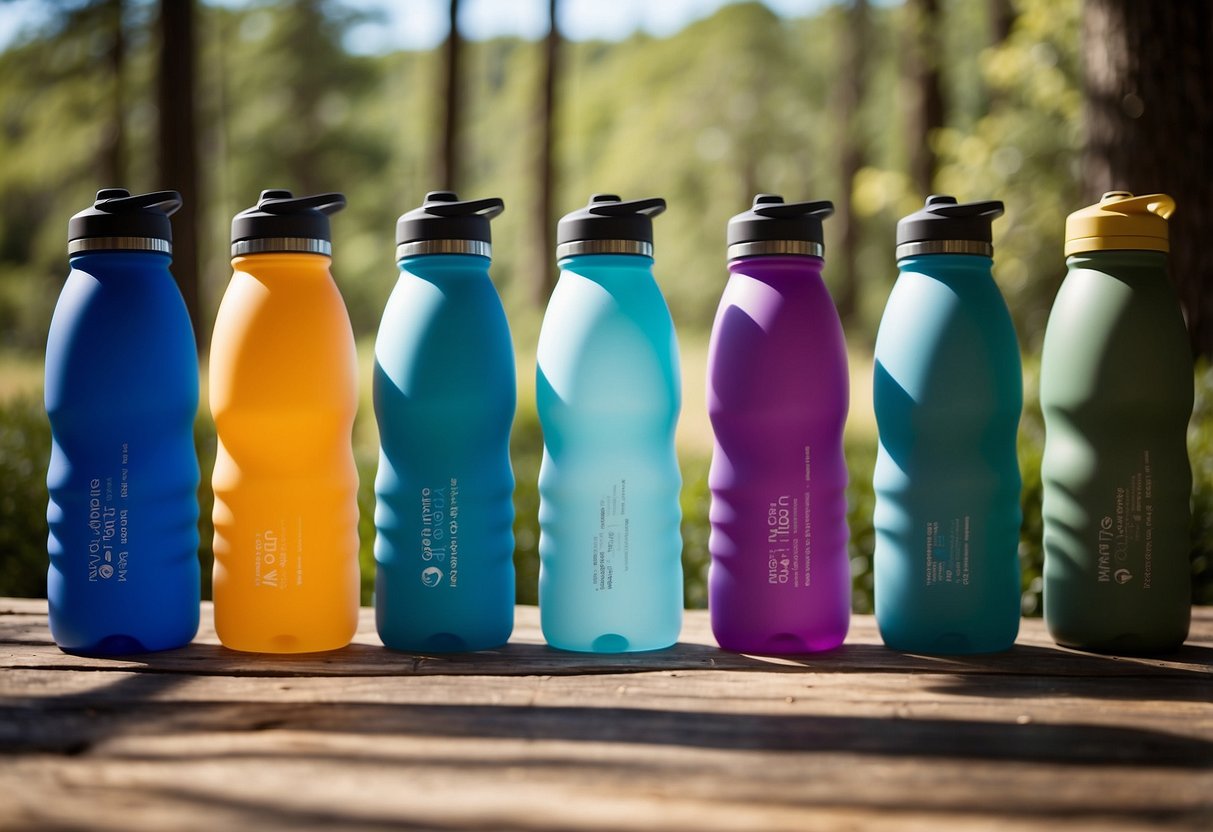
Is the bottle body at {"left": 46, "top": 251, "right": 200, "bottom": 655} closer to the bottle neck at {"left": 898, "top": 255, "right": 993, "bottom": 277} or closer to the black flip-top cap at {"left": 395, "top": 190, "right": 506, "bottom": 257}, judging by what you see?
the black flip-top cap at {"left": 395, "top": 190, "right": 506, "bottom": 257}

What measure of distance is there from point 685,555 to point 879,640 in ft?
3.62

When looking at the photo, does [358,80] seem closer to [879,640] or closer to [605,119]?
[605,119]

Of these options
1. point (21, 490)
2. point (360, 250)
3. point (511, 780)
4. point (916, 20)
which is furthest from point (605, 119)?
point (511, 780)

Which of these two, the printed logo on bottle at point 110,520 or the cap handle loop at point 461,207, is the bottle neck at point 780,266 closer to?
the cap handle loop at point 461,207

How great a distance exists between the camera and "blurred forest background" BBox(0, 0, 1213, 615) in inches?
124

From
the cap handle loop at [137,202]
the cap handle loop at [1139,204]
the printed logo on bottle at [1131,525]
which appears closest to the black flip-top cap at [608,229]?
the cap handle loop at [137,202]

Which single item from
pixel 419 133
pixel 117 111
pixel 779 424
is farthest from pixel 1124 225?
pixel 419 133

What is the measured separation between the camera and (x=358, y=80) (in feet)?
59.0

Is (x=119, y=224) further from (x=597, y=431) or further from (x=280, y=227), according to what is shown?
(x=597, y=431)

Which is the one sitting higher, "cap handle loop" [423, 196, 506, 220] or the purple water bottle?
"cap handle loop" [423, 196, 506, 220]

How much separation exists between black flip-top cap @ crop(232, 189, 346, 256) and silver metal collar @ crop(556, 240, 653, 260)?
1.19 ft

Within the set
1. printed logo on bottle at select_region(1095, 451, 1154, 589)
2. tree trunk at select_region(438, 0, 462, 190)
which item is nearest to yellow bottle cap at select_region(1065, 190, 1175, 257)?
printed logo on bottle at select_region(1095, 451, 1154, 589)

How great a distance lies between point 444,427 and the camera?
1.71 meters

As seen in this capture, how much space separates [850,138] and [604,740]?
1283 centimetres
